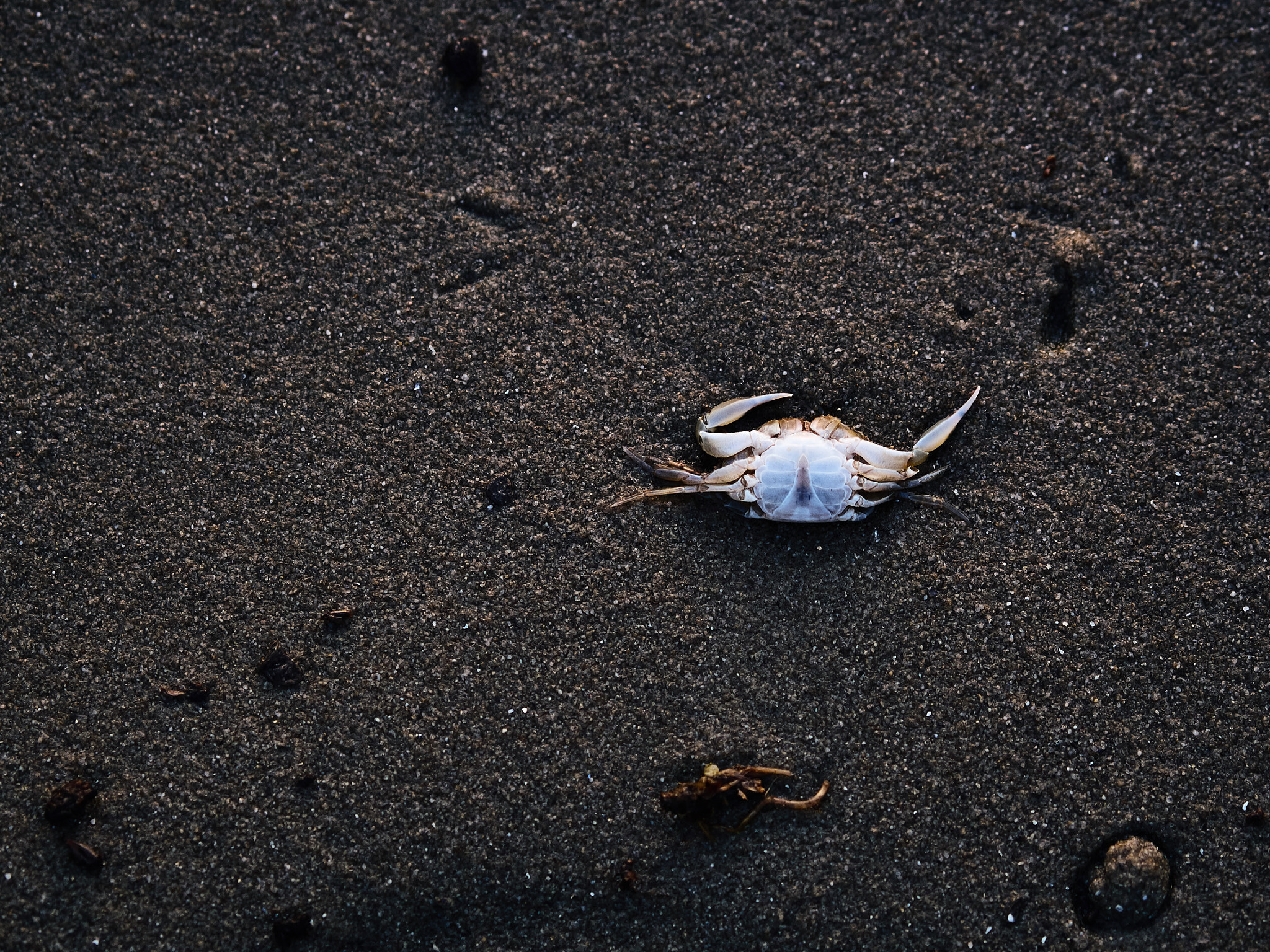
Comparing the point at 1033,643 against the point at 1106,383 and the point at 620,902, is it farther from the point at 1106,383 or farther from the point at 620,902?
the point at 620,902

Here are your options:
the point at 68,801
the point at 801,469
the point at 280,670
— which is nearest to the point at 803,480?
the point at 801,469

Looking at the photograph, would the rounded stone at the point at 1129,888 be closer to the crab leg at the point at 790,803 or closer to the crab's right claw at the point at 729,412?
the crab leg at the point at 790,803

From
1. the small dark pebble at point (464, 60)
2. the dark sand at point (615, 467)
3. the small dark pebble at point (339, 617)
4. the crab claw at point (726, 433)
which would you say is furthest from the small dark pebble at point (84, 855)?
the small dark pebble at point (464, 60)

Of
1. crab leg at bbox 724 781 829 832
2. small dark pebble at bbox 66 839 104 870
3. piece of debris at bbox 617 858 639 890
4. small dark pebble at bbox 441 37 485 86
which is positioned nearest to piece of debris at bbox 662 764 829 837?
crab leg at bbox 724 781 829 832

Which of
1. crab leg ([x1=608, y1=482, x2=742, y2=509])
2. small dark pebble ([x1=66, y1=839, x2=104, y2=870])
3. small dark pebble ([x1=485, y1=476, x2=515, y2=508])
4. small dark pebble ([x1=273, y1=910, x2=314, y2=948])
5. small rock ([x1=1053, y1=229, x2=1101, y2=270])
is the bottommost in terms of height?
small dark pebble ([x1=273, y1=910, x2=314, y2=948])

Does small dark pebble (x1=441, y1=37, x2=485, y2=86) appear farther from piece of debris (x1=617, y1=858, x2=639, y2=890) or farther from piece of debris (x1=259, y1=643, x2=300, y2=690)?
piece of debris (x1=617, y1=858, x2=639, y2=890)

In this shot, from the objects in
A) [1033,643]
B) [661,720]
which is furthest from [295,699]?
[1033,643]
